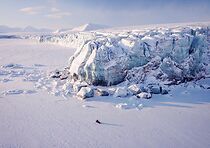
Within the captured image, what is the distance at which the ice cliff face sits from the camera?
974 centimetres

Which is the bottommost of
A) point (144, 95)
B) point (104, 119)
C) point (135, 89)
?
point (104, 119)

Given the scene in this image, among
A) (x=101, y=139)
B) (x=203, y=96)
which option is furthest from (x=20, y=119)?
(x=203, y=96)

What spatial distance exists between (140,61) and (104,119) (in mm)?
4014

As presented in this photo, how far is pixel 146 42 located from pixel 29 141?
6.46 metres

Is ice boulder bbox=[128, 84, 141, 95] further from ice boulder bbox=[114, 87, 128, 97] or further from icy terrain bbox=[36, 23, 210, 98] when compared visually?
icy terrain bbox=[36, 23, 210, 98]

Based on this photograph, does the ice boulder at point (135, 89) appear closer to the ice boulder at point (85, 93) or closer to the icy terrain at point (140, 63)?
the icy terrain at point (140, 63)

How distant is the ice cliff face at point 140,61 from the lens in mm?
9742

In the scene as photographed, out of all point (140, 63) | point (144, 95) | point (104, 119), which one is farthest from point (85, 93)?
point (140, 63)

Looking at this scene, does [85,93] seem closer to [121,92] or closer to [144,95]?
[121,92]

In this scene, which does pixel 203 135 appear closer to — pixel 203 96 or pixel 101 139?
pixel 101 139

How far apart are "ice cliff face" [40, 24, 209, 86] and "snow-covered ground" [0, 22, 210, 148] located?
0.75 m

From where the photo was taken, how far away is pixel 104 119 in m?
6.73

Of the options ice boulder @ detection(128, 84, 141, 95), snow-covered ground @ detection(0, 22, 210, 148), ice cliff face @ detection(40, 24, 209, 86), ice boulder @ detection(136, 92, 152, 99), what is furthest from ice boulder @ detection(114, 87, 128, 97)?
ice cliff face @ detection(40, 24, 209, 86)

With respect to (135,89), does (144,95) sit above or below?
below
